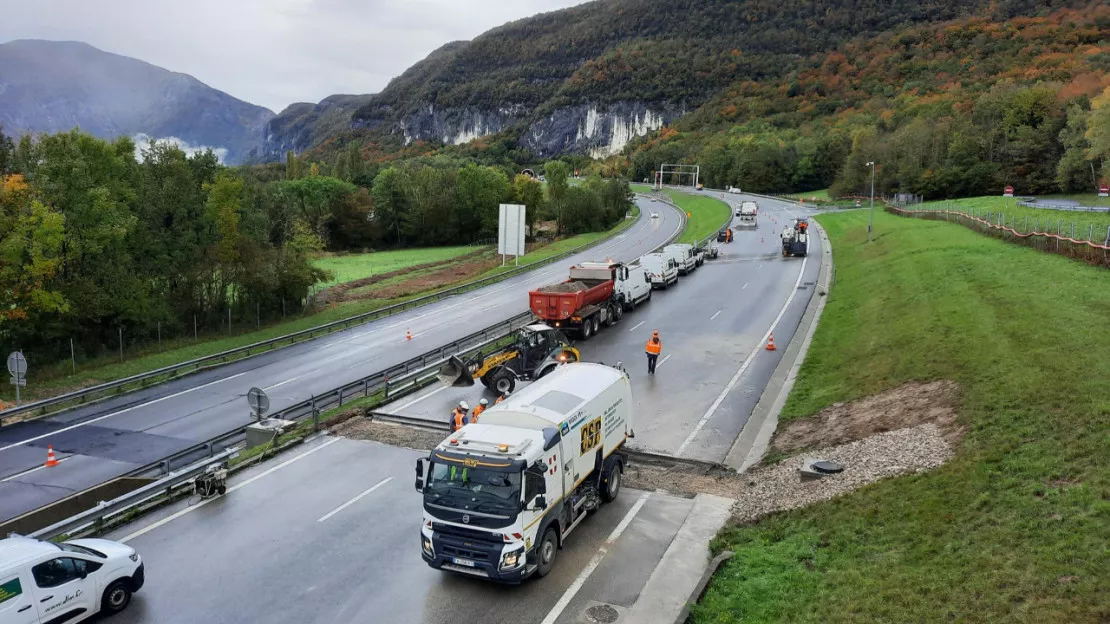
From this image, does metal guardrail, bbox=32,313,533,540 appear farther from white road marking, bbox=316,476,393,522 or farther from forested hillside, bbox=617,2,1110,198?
forested hillside, bbox=617,2,1110,198

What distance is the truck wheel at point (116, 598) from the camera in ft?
38.0

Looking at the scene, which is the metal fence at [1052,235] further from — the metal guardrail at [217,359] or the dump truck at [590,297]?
the metal guardrail at [217,359]

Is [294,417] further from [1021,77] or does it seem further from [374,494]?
[1021,77]

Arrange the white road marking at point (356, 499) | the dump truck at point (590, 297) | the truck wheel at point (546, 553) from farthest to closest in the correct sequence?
the dump truck at point (590, 297) → the white road marking at point (356, 499) → the truck wheel at point (546, 553)

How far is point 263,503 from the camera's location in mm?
16141

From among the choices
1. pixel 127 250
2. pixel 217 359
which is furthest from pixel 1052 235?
pixel 127 250

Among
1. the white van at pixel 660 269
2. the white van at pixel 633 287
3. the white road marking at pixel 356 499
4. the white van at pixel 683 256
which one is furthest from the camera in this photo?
the white van at pixel 683 256

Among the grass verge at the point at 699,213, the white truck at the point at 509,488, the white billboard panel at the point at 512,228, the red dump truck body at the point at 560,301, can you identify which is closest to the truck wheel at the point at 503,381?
the red dump truck body at the point at 560,301

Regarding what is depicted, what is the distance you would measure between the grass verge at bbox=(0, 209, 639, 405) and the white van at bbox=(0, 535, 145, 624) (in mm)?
18930

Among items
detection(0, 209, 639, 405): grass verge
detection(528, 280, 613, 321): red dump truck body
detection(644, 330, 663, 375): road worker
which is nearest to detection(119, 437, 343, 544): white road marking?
detection(644, 330, 663, 375): road worker

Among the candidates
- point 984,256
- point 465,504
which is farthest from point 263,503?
point 984,256

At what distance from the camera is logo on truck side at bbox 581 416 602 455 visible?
546 inches

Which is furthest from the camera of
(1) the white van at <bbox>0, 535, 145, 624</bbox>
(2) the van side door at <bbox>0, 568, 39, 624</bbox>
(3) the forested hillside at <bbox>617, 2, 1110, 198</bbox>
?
(3) the forested hillside at <bbox>617, 2, 1110, 198</bbox>

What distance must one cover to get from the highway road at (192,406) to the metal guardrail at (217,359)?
59 cm
